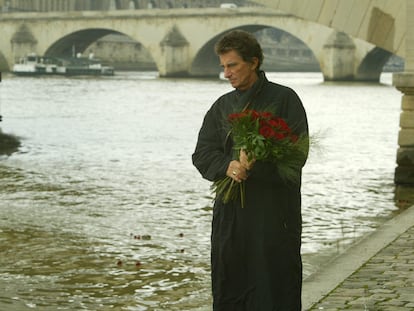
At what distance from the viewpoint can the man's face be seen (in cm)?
394

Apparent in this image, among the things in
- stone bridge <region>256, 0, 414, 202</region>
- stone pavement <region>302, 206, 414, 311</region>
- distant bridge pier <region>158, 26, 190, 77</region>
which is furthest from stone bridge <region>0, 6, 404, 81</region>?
stone pavement <region>302, 206, 414, 311</region>

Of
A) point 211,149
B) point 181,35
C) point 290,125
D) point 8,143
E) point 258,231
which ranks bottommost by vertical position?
point 8,143

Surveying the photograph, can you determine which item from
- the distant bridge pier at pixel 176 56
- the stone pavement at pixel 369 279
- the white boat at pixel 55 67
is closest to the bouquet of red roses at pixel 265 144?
the stone pavement at pixel 369 279

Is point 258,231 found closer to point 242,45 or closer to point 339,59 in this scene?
point 242,45

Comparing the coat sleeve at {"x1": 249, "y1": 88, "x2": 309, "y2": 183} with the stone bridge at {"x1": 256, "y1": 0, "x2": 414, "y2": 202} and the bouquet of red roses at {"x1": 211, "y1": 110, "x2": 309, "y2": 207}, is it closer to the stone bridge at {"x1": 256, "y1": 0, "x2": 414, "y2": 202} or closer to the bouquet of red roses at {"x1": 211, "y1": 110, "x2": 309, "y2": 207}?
the bouquet of red roses at {"x1": 211, "y1": 110, "x2": 309, "y2": 207}

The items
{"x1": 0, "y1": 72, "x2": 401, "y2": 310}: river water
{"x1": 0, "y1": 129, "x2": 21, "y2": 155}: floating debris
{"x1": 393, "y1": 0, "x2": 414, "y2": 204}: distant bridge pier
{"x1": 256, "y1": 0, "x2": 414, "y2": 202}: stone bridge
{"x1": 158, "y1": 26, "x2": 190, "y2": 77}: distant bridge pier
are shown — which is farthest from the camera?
{"x1": 158, "y1": 26, "x2": 190, "y2": 77}: distant bridge pier

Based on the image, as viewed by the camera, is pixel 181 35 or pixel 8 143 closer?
pixel 8 143

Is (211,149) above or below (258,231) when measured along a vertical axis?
above

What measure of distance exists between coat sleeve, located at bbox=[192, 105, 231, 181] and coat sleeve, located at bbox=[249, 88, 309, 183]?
0.14m

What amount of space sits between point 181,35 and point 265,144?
62.2 metres

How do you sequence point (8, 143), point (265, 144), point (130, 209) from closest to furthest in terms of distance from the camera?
point (265, 144) → point (130, 209) → point (8, 143)

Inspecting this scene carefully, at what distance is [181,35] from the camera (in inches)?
2584

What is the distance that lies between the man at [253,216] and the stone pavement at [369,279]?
1.37m

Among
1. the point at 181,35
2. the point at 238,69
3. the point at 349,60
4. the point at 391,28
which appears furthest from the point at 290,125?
the point at 181,35
